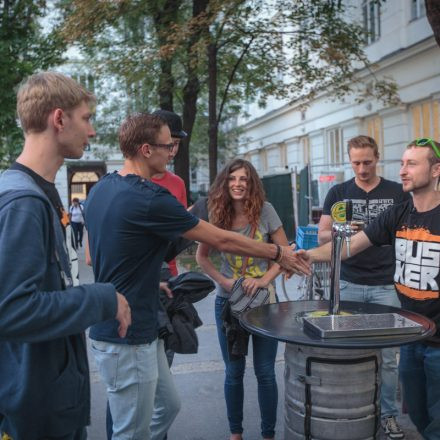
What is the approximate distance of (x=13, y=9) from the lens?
41.9 feet

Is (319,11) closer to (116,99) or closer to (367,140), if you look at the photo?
(367,140)

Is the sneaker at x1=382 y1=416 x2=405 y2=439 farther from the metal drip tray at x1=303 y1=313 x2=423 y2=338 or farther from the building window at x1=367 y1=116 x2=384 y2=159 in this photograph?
the building window at x1=367 y1=116 x2=384 y2=159

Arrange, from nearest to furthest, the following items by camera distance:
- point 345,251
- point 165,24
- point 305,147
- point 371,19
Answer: point 345,251
point 165,24
point 371,19
point 305,147

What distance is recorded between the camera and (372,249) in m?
4.07

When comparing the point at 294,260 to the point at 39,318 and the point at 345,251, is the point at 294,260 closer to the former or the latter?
the point at 345,251

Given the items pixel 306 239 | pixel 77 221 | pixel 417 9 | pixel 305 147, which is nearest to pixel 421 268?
pixel 306 239

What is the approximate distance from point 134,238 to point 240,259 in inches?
55.0

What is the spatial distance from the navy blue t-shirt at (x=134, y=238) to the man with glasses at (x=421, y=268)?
127 cm

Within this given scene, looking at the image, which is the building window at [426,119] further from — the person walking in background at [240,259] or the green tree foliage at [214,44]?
the person walking in background at [240,259]

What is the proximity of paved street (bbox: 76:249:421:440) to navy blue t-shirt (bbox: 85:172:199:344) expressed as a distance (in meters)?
1.78

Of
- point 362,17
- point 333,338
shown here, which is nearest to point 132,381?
point 333,338

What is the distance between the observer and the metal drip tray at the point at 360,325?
2.42 m

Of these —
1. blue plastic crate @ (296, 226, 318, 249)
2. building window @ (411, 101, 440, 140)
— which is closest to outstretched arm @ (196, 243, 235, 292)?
blue plastic crate @ (296, 226, 318, 249)

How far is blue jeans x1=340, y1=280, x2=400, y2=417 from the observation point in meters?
3.84
